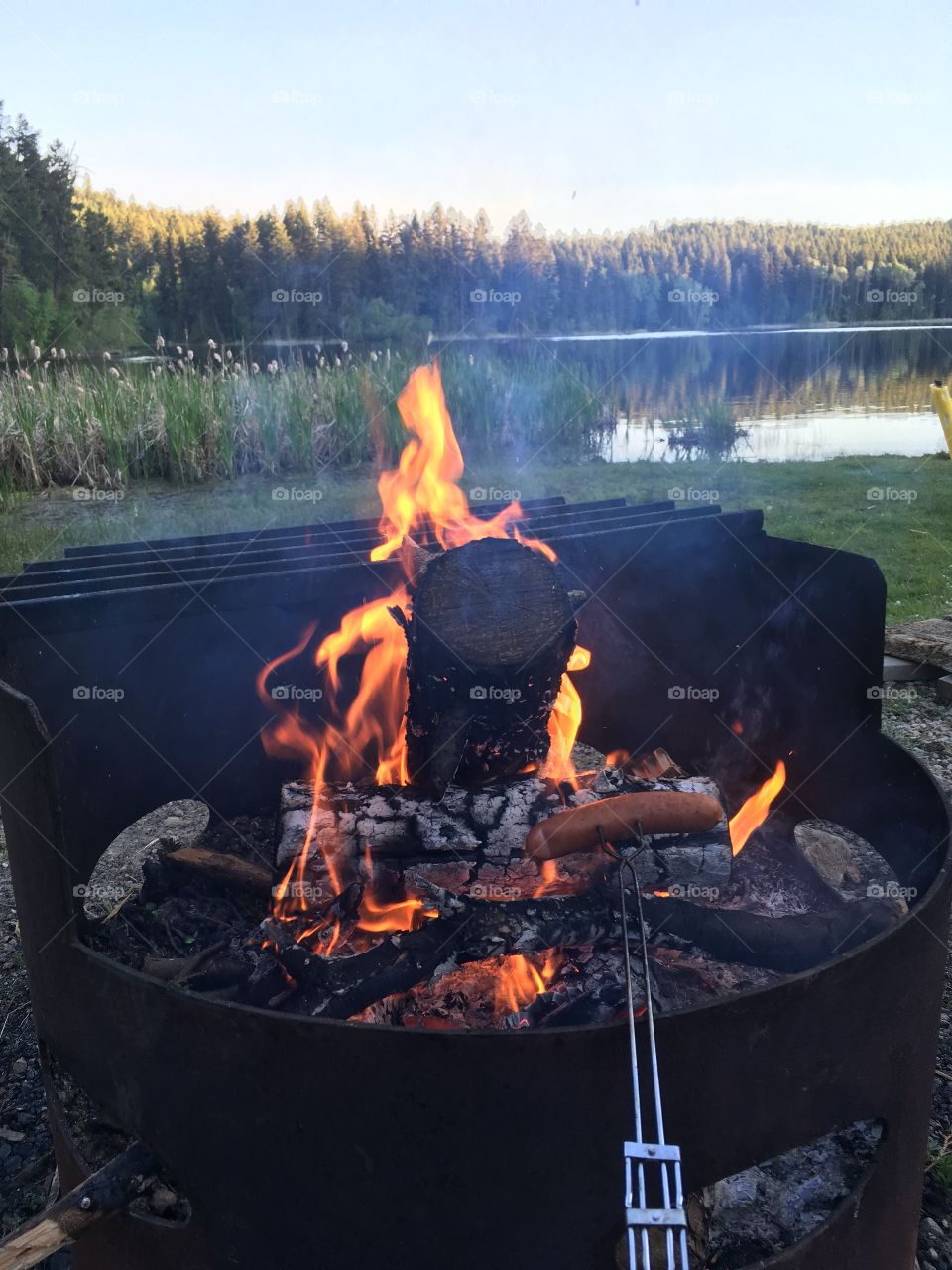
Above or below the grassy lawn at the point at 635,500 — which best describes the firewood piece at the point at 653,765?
below

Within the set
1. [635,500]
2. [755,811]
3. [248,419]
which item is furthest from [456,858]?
[248,419]

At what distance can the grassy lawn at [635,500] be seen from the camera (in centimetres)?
815

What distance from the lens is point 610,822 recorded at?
2408 mm

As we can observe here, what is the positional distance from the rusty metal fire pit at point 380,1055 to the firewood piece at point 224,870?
21 cm

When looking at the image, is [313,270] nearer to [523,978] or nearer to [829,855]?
[829,855]

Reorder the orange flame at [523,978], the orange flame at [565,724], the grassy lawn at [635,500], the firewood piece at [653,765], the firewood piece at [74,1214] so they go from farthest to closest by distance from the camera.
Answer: the grassy lawn at [635,500] < the firewood piece at [653,765] < the orange flame at [565,724] < the orange flame at [523,978] < the firewood piece at [74,1214]

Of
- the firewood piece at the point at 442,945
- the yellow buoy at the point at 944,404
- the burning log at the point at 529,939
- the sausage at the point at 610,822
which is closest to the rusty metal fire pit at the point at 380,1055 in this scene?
the burning log at the point at 529,939

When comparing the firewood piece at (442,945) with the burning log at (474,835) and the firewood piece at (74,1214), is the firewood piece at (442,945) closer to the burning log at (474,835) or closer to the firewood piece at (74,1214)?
the burning log at (474,835)

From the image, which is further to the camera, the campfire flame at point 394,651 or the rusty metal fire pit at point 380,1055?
the campfire flame at point 394,651

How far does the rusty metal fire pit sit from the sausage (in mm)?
612

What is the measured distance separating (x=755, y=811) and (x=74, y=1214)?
229cm

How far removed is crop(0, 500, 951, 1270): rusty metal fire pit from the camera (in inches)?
61.1

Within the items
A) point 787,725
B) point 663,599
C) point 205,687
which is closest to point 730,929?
point 787,725

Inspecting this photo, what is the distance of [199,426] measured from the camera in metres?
10.6
